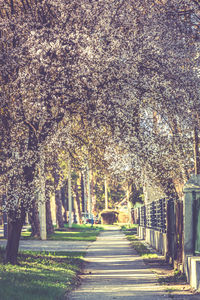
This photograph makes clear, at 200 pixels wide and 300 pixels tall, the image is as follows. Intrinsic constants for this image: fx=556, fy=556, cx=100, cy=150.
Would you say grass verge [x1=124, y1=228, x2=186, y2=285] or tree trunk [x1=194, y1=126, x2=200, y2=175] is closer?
grass verge [x1=124, y1=228, x2=186, y2=285]

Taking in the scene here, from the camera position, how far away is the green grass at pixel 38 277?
29.6ft

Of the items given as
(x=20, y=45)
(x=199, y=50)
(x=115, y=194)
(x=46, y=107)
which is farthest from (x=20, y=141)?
(x=115, y=194)

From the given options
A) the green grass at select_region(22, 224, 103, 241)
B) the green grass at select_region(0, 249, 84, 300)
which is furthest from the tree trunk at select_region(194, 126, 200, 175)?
the green grass at select_region(22, 224, 103, 241)

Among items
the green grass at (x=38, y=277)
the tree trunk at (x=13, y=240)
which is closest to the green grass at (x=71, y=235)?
the green grass at (x=38, y=277)

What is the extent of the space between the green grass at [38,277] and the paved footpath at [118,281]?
31 centimetres

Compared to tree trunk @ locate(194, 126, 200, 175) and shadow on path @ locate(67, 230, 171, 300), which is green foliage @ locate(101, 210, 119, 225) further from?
tree trunk @ locate(194, 126, 200, 175)

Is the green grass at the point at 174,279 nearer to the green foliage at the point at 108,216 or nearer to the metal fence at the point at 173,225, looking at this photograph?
the metal fence at the point at 173,225

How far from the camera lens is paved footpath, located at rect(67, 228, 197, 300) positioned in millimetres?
9844

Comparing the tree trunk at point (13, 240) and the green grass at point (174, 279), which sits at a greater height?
the tree trunk at point (13, 240)

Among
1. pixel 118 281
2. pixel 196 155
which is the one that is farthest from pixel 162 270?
pixel 196 155

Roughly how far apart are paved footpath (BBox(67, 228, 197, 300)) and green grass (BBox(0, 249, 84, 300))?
1.01ft

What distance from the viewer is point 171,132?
552 inches

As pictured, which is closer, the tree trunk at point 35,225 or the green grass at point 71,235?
the green grass at point 71,235

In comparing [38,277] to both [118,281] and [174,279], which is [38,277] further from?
[174,279]
